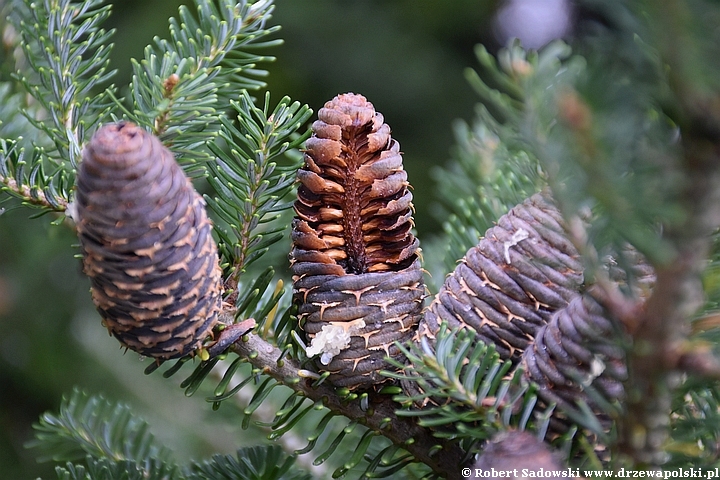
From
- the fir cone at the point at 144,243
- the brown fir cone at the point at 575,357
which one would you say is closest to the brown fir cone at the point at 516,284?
the brown fir cone at the point at 575,357

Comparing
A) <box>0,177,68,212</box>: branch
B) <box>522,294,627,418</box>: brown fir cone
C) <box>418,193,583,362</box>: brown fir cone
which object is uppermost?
<box>418,193,583,362</box>: brown fir cone

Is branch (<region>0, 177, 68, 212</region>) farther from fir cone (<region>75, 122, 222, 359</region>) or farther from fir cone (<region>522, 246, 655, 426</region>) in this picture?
fir cone (<region>522, 246, 655, 426</region>)

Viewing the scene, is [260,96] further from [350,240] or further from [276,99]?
[350,240]

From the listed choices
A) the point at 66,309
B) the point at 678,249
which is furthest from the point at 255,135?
the point at 66,309

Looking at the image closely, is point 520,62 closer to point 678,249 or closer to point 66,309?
point 678,249

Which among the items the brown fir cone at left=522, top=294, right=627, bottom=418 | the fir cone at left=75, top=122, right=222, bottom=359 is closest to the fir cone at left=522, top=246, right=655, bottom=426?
the brown fir cone at left=522, top=294, right=627, bottom=418

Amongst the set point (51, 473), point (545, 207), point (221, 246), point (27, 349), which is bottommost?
point (51, 473)

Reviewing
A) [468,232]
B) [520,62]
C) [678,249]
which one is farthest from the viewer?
[468,232]

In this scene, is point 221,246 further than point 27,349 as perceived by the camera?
No
